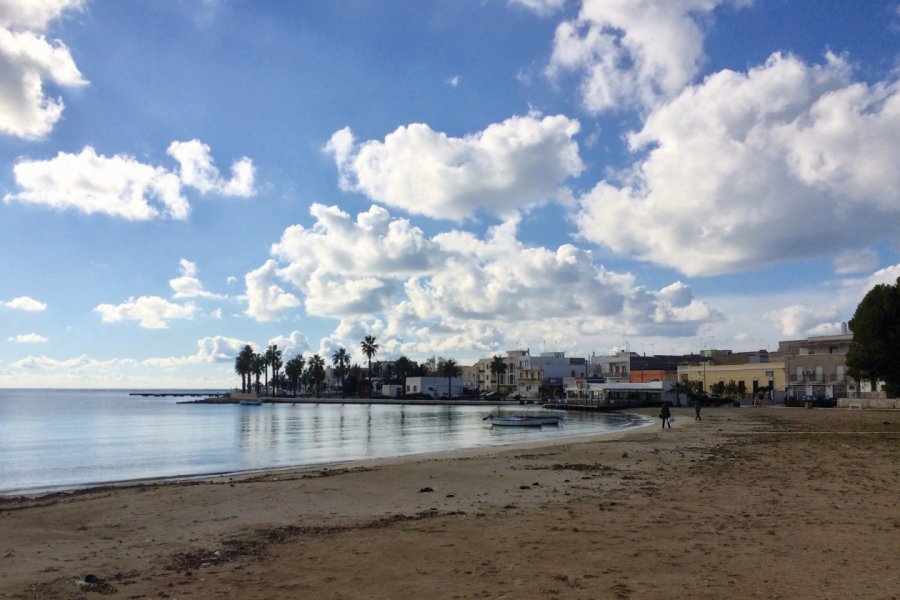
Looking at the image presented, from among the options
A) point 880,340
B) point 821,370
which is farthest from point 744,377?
point 880,340

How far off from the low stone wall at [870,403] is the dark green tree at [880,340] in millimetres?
4098

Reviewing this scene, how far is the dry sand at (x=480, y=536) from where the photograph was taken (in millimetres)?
9383

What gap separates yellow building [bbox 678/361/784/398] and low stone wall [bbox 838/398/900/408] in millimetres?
34885

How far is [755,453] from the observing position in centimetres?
2856

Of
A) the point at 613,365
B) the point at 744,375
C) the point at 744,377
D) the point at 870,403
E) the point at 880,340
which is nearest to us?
the point at 880,340

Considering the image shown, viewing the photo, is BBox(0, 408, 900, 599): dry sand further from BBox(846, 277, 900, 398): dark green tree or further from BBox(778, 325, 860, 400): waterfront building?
BBox(778, 325, 860, 400): waterfront building

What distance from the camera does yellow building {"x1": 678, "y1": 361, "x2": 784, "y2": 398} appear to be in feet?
401

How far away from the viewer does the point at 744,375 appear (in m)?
129

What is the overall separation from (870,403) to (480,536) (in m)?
83.7

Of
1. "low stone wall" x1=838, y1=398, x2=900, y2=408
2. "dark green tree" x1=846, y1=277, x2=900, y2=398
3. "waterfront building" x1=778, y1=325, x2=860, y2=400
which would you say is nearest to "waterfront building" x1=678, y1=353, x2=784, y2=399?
"waterfront building" x1=778, y1=325, x2=860, y2=400

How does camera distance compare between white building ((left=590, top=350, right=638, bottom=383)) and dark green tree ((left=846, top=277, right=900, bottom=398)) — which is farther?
white building ((left=590, top=350, right=638, bottom=383))

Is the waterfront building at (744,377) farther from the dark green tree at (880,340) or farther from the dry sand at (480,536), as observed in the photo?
the dry sand at (480,536)

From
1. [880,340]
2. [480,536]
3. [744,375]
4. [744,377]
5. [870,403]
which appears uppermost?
[880,340]

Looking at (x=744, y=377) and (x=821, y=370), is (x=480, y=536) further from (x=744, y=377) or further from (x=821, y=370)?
(x=744, y=377)
